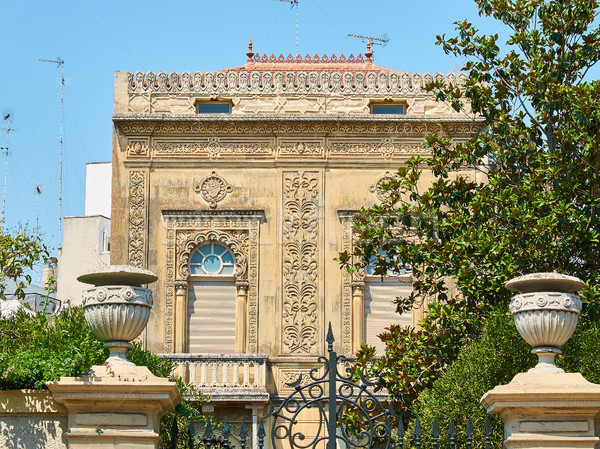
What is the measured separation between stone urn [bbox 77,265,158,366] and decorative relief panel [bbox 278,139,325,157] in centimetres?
1482

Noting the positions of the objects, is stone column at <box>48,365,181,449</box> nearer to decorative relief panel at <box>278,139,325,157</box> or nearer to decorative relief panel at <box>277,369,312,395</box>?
decorative relief panel at <box>277,369,312,395</box>

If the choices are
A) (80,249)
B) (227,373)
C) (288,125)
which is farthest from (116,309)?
(80,249)

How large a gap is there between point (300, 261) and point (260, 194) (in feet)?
5.39

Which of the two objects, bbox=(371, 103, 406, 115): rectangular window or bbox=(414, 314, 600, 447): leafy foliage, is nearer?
bbox=(414, 314, 600, 447): leafy foliage

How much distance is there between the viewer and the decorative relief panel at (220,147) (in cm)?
2519

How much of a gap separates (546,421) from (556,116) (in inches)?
337

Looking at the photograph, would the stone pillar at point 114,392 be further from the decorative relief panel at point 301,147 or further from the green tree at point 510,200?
the decorative relief panel at point 301,147

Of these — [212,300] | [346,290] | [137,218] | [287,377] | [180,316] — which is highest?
[137,218]

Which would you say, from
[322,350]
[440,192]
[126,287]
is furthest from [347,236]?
[126,287]

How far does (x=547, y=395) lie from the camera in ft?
32.4

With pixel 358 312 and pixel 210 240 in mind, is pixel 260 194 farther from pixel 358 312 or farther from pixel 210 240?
pixel 358 312

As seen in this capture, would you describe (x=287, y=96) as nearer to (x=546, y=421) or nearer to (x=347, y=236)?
(x=347, y=236)

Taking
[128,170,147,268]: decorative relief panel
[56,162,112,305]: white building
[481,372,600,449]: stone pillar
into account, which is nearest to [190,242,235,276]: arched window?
[128,170,147,268]: decorative relief panel

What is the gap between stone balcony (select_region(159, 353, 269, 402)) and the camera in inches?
920
